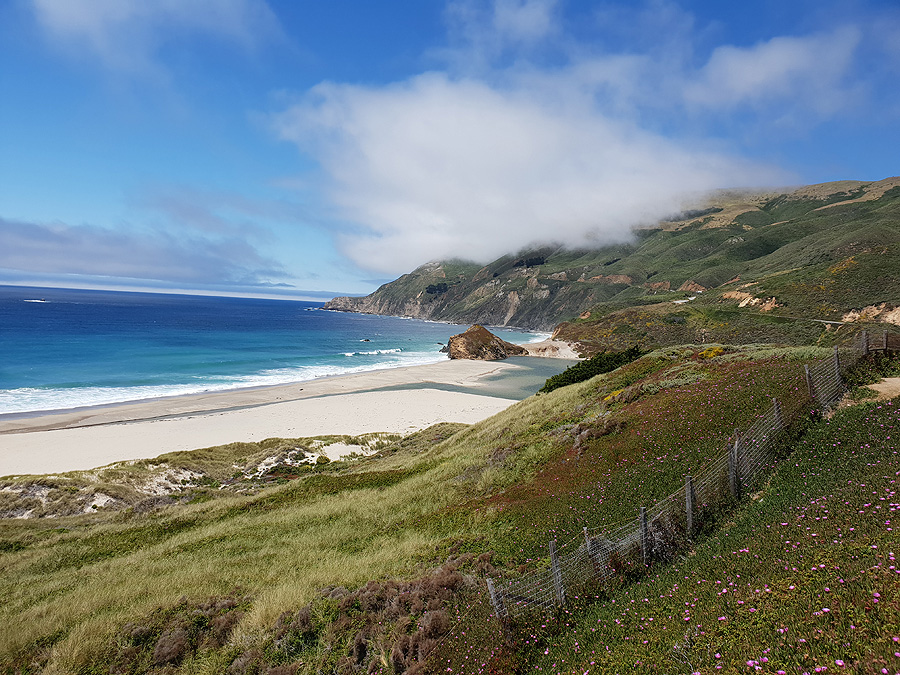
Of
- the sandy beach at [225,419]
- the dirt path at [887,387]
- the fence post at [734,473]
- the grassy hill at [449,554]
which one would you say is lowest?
the sandy beach at [225,419]

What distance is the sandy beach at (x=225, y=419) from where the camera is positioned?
1232 inches

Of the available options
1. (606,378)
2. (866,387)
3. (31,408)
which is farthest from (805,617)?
(31,408)

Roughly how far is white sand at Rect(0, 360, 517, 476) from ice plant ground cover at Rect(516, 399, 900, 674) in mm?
32085

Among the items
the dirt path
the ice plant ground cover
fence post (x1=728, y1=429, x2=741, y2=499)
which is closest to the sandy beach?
fence post (x1=728, y1=429, x2=741, y2=499)

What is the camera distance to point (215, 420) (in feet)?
133

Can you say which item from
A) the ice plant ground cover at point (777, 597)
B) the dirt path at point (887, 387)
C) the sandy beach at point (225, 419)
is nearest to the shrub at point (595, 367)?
the sandy beach at point (225, 419)

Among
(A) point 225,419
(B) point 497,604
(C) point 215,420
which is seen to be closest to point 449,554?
(B) point 497,604

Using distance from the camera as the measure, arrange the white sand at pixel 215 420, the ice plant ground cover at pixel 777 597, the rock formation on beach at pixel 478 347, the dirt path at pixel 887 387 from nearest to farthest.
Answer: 1. the ice plant ground cover at pixel 777 597
2. the dirt path at pixel 887 387
3. the white sand at pixel 215 420
4. the rock formation on beach at pixel 478 347

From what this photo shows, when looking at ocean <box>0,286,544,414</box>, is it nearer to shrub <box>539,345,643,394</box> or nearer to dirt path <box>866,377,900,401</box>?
shrub <box>539,345,643,394</box>

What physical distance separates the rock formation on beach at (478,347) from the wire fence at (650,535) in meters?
81.7

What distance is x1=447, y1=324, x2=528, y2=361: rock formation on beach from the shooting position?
Answer: 9275 cm

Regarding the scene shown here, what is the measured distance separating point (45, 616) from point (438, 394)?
47.4m

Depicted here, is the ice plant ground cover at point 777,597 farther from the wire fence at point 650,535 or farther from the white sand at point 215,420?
the white sand at point 215,420

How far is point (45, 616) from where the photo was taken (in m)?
9.32
